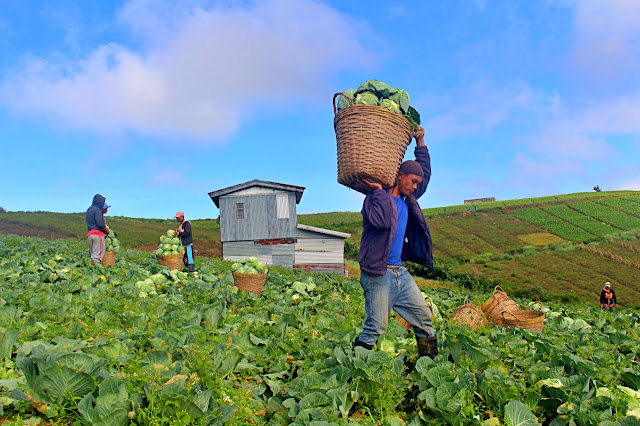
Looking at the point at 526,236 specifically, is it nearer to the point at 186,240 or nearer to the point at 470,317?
the point at 186,240

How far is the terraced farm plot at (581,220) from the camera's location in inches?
1816

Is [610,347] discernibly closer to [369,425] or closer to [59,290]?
[369,425]

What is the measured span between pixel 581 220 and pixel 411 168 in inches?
2221

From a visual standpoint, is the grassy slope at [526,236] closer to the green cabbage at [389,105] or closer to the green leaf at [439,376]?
the green cabbage at [389,105]

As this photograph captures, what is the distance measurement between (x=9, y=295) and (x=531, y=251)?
1668 inches

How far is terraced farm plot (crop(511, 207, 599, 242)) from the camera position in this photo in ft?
→ 146

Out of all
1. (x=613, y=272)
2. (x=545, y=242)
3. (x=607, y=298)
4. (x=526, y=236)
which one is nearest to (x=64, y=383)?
(x=607, y=298)

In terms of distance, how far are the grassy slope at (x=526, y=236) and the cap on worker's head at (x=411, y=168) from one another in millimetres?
24841

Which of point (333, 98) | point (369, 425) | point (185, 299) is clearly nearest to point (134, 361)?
point (369, 425)

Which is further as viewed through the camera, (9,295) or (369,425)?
(9,295)

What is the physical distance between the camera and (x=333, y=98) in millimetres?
5227

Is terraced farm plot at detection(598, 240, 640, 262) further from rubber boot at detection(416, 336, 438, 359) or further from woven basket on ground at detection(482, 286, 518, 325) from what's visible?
rubber boot at detection(416, 336, 438, 359)

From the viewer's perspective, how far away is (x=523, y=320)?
678 cm

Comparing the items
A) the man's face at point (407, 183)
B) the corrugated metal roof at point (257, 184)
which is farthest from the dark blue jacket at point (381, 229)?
the corrugated metal roof at point (257, 184)
